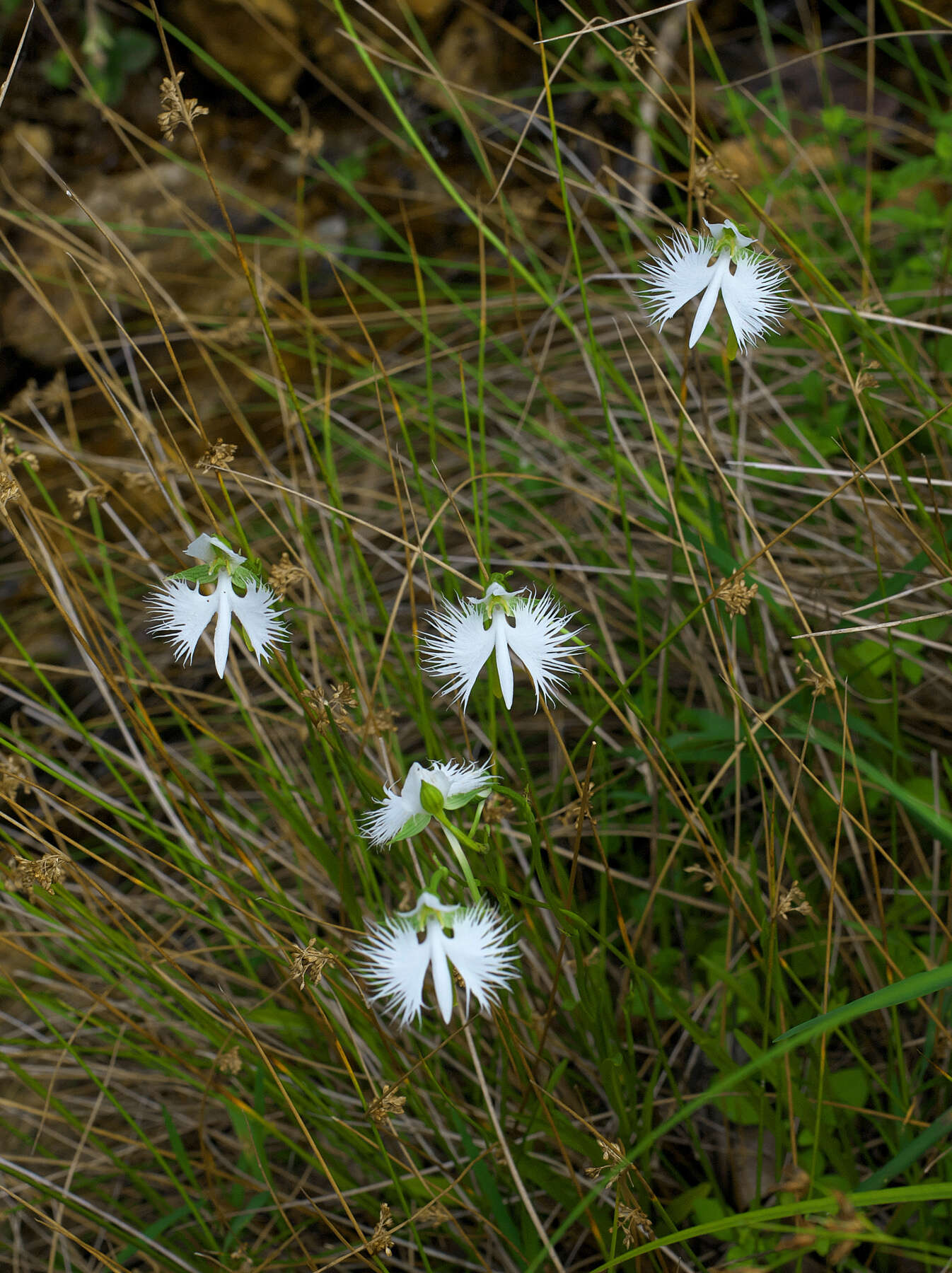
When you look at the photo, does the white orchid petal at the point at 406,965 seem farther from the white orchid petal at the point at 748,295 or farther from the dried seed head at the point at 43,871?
the white orchid petal at the point at 748,295

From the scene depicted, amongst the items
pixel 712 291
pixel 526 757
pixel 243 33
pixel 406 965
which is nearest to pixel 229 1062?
pixel 406 965

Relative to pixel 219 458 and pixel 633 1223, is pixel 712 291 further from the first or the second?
pixel 633 1223

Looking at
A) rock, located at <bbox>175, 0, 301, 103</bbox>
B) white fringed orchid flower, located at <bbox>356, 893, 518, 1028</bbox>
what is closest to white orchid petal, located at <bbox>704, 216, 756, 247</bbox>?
white fringed orchid flower, located at <bbox>356, 893, 518, 1028</bbox>

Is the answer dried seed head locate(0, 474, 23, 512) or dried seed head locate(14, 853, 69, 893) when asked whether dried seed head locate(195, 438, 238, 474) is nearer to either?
dried seed head locate(0, 474, 23, 512)

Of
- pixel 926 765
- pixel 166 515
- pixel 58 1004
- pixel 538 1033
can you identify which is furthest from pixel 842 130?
pixel 58 1004

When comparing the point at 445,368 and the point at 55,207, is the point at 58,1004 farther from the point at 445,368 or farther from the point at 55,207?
the point at 55,207

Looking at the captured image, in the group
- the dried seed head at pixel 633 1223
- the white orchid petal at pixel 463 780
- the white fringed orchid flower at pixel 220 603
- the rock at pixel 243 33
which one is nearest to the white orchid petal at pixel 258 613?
the white fringed orchid flower at pixel 220 603
